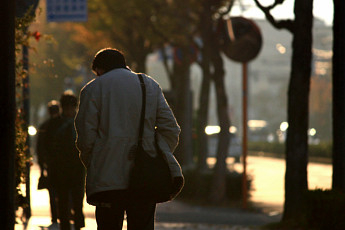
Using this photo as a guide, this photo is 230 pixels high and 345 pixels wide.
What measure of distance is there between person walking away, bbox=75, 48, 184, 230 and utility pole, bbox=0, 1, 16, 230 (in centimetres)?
53

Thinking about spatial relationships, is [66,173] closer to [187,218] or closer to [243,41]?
[187,218]

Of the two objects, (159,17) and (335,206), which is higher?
(159,17)

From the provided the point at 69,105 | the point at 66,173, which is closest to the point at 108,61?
the point at 66,173

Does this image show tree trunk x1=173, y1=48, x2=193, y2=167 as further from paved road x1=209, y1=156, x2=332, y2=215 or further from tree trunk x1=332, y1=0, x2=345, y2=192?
tree trunk x1=332, y1=0, x2=345, y2=192

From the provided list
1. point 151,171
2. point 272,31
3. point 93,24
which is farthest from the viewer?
point 272,31

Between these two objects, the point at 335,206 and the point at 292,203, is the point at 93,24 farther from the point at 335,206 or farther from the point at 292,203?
the point at 335,206

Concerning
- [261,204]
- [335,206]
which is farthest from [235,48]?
[335,206]

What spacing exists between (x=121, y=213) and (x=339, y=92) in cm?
583

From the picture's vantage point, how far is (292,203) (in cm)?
1213

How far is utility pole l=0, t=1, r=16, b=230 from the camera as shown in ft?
17.5

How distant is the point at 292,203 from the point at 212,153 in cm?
2621

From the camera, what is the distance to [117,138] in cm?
569

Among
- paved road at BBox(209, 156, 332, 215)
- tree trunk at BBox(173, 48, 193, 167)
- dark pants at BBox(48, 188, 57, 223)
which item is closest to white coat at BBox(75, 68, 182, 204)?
dark pants at BBox(48, 188, 57, 223)

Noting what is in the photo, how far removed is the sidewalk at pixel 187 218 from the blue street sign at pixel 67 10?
11.4 feet
